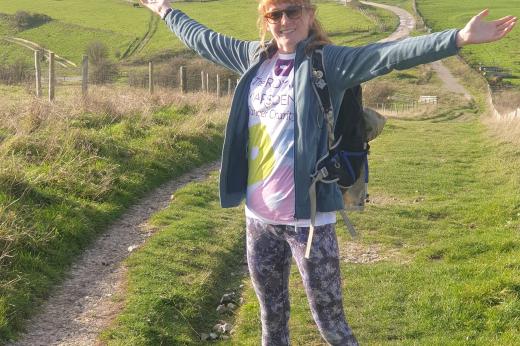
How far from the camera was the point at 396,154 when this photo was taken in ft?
53.1

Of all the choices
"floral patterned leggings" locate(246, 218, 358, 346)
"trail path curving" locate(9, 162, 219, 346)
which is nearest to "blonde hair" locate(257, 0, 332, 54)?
"floral patterned leggings" locate(246, 218, 358, 346)

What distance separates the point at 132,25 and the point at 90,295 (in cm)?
7124

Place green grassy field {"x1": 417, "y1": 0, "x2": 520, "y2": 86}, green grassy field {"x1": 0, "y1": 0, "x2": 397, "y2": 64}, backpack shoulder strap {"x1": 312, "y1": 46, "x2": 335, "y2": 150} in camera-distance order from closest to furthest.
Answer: backpack shoulder strap {"x1": 312, "y1": 46, "x2": 335, "y2": 150}
green grassy field {"x1": 417, "y1": 0, "x2": 520, "y2": 86}
green grassy field {"x1": 0, "y1": 0, "x2": 397, "y2": 64}

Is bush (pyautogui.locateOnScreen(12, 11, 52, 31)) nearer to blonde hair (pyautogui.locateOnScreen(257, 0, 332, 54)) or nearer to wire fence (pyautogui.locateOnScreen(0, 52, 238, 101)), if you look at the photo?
wire fence (pyautogui.locateOnScreen(0, 52, 238, 101))

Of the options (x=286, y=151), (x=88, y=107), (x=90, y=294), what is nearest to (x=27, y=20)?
(x=88, y=107)

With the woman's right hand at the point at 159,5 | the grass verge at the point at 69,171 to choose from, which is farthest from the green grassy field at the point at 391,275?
the woman's right hand at the point at 159,5

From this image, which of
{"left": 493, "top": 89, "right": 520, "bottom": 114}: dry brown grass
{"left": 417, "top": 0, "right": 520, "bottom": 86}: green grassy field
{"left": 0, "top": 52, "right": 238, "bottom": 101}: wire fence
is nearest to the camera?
{"left": 0, "top": 52, "right": 238, "bottom": 101}: wire fence

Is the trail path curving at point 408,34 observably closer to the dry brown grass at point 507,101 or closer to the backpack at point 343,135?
the dry brown grass at point 507,101

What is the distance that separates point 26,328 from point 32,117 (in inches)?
257

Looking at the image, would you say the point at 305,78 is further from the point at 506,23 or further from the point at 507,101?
the point at 507,101

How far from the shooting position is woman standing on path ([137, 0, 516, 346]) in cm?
320

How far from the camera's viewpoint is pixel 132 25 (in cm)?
7344

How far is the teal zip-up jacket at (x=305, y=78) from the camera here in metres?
2.89

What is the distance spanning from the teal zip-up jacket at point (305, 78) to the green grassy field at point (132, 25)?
57.4m
